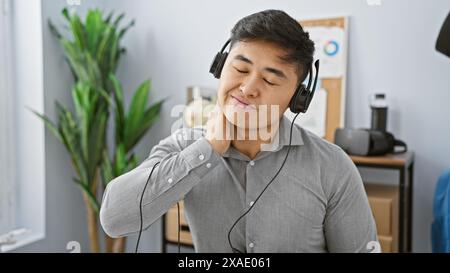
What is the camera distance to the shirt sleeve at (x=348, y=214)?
729mm

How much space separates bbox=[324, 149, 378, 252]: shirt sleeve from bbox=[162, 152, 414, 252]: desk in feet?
0.24

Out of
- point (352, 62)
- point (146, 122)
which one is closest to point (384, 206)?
point (352, 62)

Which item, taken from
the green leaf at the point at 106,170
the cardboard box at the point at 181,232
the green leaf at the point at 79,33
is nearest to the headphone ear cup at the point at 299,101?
the cardboard box at the point at 181,232

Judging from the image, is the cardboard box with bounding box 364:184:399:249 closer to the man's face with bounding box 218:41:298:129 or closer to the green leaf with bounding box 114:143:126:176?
the man's face with bounding box 218:41:298:129

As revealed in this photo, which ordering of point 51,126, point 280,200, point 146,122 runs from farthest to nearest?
A: point 51,126 → point 146,122 → point 280,200

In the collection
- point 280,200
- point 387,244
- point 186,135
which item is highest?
point 186,135

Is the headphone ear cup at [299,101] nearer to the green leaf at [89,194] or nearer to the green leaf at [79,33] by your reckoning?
the green leaf at [89,194]

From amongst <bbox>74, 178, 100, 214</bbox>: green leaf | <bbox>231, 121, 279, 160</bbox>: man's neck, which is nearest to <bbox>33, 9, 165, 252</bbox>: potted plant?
<bbox>74, 178, 100, 214</bbox>: green leaf

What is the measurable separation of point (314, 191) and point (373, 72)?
0.25 m

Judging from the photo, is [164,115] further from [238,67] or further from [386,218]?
[386,218]

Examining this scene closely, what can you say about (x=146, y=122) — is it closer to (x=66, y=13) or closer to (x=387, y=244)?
(x=66, y=13)

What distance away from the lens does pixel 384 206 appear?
31.0 inches

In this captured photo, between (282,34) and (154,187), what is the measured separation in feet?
1.07

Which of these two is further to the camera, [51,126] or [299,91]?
[51,126]
